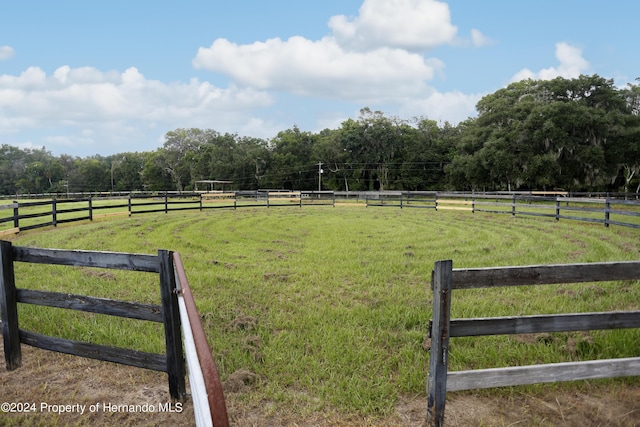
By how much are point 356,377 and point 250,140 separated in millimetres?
86829

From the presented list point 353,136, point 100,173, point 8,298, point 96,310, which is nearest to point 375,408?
point 96,310

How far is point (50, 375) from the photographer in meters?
3.72

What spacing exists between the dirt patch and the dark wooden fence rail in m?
0.24

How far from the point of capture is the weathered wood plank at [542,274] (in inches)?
109

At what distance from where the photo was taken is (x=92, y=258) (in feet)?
11.6

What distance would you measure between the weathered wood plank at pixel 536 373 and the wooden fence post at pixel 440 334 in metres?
0.08

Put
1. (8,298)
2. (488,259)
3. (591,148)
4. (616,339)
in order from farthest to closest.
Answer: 1. (591,148)
2. (488,259)
3. (616,339)
4. (8,298)

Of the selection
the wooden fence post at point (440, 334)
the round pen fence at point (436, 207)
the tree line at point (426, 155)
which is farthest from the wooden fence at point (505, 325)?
the tree line at point (426, 155)

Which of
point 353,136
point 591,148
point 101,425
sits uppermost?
point 353,136

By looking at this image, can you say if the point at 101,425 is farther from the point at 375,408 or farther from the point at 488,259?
the point at 488,259

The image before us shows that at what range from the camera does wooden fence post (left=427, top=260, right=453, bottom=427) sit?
269cm

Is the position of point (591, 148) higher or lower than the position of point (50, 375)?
higher

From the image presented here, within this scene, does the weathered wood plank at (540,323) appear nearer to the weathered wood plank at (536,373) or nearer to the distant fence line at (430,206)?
the weathered wood plank at (536,373)

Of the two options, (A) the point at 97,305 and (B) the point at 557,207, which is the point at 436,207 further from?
(A) the point at 97,305
